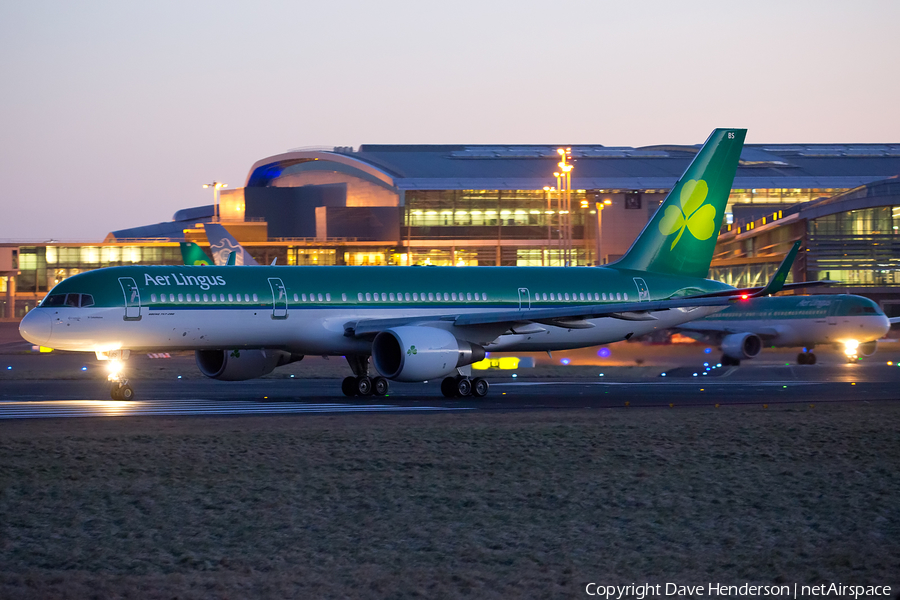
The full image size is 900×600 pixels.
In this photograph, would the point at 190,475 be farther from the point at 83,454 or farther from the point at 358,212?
the point at 358,212

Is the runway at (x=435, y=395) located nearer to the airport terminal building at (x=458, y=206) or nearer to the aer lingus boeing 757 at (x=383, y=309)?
the aer lingus boeing 757 at (x=383, y=309)

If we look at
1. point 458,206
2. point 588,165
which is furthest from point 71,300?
point 588,165

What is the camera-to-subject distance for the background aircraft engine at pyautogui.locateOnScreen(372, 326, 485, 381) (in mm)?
25789

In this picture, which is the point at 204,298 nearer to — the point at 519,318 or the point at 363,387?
the point at 363,387

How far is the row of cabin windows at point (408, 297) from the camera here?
26500mm

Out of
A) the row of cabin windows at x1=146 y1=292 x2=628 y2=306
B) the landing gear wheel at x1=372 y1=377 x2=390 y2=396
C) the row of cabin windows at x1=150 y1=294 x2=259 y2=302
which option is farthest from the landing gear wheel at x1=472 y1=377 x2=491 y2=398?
the row of cabin windows at x1=150 y1=294 x2=259 y2=302

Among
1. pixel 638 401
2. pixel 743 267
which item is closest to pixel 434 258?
pixel 743 267

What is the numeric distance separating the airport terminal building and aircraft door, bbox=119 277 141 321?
2714 inches

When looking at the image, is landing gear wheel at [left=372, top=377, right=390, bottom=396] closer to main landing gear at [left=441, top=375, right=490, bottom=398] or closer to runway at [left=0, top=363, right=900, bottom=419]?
runway at [left=0, top=363, right=900, bottom=419]

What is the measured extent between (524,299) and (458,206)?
3142 inches

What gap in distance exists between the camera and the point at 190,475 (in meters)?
13.4

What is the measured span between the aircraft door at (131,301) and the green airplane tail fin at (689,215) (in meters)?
15.1

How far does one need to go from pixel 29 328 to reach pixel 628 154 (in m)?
100

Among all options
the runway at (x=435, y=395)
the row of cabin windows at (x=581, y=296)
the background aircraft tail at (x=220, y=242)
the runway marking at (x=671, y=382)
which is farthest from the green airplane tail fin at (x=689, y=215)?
the background aircraft tail at (x=220, y=242)
